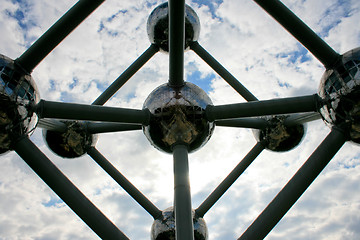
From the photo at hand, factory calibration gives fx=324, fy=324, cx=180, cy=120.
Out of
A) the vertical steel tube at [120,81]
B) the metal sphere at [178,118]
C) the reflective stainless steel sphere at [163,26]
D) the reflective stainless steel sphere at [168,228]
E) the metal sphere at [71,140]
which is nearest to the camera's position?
the metal sphere at [178,118]

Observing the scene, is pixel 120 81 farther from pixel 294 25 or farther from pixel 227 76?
pixel 294 25

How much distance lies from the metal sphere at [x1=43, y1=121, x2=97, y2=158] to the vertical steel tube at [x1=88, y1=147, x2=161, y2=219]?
0.22m

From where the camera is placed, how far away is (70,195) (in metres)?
3.66

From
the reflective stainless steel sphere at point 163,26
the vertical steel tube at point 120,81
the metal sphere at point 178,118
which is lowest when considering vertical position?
the metal sphere at point 178,118

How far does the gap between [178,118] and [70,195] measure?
1.82m

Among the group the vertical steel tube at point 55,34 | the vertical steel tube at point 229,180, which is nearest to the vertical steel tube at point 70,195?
the vertical steel tube at point 55,34

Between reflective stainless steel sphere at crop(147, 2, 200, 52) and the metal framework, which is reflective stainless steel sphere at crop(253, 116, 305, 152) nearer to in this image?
reflective stainless steel sphere at crop(147, 2, 200, 52)

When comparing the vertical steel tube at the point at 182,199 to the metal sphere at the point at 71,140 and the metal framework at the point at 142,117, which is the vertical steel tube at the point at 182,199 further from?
the metal sphere at the point at 71,140

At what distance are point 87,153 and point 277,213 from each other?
15.7 ft

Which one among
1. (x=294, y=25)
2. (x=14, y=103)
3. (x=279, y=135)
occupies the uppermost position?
(x=279, y=135)

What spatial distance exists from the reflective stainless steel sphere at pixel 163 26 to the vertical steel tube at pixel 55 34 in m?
3.33

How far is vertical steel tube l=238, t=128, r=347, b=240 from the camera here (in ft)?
12.5

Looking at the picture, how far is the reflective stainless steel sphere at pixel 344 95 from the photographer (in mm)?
3924

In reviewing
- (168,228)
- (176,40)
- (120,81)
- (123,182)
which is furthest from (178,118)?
(168,228)
